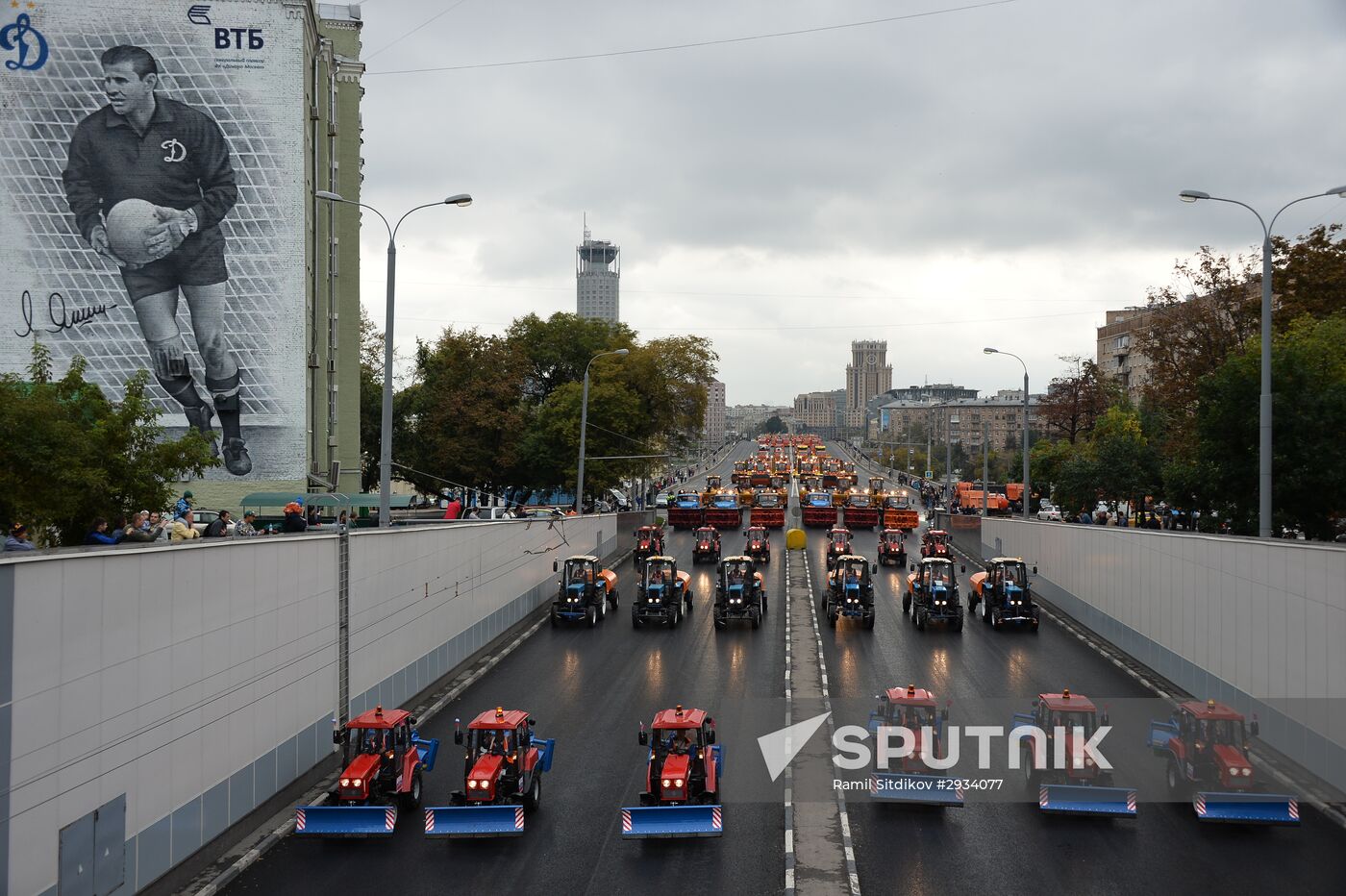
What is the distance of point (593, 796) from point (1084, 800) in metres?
7.07

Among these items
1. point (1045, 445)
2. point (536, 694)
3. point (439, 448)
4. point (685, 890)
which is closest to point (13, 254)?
point (439, 448)

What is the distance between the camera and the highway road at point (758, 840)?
1340 centimetres

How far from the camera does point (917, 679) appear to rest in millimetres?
25312

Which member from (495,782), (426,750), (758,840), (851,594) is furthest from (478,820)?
(851,594)

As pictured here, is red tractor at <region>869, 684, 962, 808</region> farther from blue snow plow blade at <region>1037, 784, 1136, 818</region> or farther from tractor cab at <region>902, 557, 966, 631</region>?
tractor cab at <region>902, 557, 966, 631</region>

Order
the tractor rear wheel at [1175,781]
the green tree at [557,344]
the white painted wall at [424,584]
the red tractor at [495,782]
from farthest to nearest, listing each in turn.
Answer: the green tree at [557,344] → the white painted wall at [424,584] → the tractor rear wheel at [1175,781] → the red tractor at [495,782]

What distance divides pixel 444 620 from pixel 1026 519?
27032 mm

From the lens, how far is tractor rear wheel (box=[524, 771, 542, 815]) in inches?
629

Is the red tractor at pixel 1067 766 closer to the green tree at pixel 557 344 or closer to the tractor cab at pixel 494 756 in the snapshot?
the tractor cab at pixel 494 756

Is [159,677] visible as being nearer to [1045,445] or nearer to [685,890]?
[685,890]

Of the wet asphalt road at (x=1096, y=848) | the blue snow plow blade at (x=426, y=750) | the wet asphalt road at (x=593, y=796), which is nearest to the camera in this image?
the wet asphalt road at (x=1096, y=848)

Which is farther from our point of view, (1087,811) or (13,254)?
(13,254)

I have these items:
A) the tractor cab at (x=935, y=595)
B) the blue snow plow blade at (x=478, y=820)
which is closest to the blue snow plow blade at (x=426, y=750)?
the blue snow plow blade at (x=478, y=820)

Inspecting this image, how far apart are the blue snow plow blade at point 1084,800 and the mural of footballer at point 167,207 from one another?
39504mm
